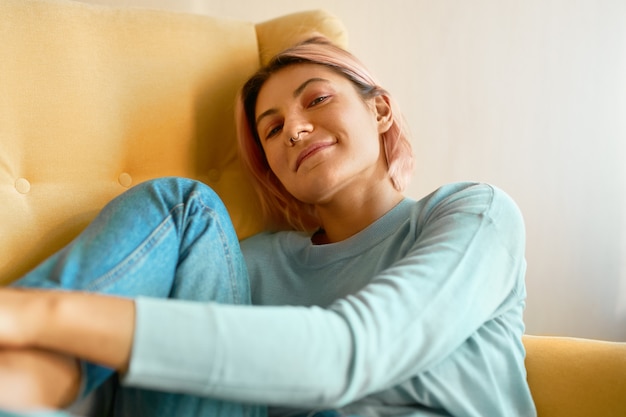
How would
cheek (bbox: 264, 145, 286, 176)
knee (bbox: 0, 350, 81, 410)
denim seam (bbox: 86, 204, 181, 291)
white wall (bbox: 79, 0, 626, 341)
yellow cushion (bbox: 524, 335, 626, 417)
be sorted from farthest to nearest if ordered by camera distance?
white wall (bbox: 79, 0, 626, 341)
cheek (bbox: 264, 145, 286, 176)
yellow cushion (bbox: 524, 335, 626, 417)
denim seam (bbox: 86, 204, 181, 291)
knee (bbox: 0, 350, 81, 410)

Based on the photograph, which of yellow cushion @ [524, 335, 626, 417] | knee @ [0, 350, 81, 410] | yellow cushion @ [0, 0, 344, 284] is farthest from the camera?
yellow cushion @ [0, 0, 344, 284]

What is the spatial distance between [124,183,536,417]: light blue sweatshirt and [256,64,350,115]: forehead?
28 cm

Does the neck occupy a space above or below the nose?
below

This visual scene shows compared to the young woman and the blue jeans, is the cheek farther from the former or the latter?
the blue jeans

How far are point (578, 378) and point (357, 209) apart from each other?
484mm

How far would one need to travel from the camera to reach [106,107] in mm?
1232

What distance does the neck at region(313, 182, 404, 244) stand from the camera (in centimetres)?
124

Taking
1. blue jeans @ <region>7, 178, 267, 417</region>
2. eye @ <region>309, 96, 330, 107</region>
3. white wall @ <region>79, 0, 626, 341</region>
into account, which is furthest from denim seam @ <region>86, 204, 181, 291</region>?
white wall @ <region>79, 0, 626, 341</region>

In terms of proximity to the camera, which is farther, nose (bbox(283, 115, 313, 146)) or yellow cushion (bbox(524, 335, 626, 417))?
nose (bbox(283, 115, 313, 146))

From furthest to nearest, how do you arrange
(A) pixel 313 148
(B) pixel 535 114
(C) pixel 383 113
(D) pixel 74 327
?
(B) pixel 535 114
(C) pixel 383 113
(A) pixel 313 148
(D) pixel 74 327

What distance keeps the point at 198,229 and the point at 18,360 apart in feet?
1.20

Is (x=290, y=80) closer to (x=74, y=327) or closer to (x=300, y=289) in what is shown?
(x=300, y=289)

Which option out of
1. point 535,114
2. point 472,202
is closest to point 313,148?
point 472,202

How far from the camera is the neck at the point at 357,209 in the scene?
124 centimetres
